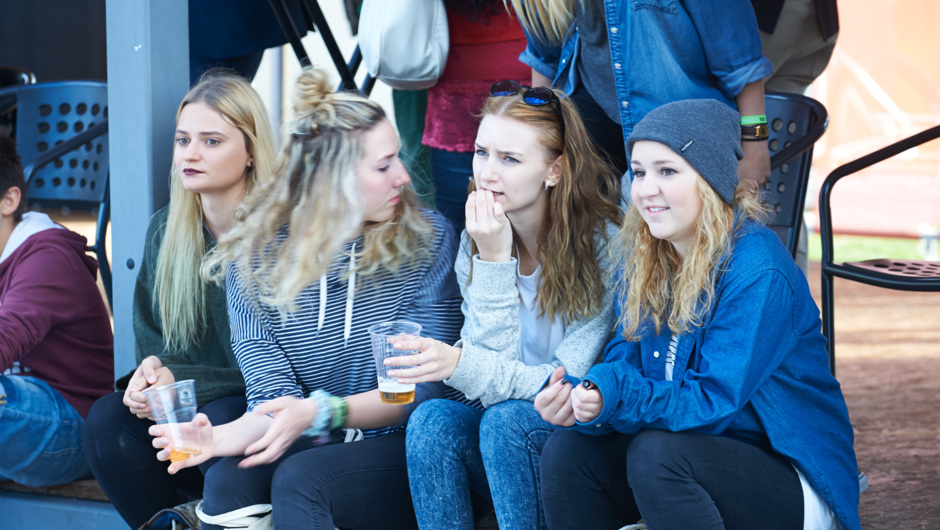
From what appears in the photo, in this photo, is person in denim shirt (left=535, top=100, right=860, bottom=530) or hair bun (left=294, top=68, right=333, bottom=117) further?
hair bun (left=294, top=68, right=333, bottom=117)

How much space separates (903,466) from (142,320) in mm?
2438

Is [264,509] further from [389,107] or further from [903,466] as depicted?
[389,107]

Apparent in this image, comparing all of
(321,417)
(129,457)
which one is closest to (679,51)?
(321,417)

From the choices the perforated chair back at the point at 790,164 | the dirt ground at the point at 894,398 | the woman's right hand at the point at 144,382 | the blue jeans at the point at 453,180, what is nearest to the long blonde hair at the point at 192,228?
the woman's right hand at the point at 144,382

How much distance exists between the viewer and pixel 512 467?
1.88m

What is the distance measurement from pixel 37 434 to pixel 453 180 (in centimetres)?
140

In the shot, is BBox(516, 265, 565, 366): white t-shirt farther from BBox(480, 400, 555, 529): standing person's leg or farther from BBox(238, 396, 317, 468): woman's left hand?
BBox(238, 396, 317, 468): woman's left hand

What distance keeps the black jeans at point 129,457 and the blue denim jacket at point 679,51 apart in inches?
50.5

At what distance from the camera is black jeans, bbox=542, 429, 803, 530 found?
1666 millimetres

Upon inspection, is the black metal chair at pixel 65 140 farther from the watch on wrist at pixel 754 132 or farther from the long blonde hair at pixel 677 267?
the watch on wrist at pixel 754 132

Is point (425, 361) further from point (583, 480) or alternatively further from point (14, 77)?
point (14, 77)

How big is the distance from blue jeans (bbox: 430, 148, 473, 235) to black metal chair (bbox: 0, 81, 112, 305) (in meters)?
1.37

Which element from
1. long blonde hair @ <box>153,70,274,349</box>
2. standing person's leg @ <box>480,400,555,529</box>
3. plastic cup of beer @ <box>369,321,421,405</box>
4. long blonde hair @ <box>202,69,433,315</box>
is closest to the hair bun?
long blonde hair @ <box>202,69,433,315</box>

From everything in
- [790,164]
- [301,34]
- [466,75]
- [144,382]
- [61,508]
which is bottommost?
[61,508]
